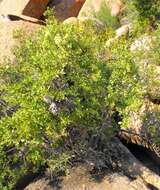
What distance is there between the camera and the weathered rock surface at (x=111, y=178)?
9.48 metres

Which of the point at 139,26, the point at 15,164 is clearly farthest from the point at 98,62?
the point at 139,26

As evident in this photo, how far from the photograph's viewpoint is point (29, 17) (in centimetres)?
2075

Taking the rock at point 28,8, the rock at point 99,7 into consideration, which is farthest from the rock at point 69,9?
the rock at point 99,7

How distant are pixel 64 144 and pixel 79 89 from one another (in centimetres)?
124

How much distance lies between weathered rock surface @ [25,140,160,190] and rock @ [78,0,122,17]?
1029 centimetres

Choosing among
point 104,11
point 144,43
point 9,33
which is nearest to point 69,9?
point 104,11

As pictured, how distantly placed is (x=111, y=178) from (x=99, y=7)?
1157 cm

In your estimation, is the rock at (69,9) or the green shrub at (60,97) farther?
the rock at (69,9)

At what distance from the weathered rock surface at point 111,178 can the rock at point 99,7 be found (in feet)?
33.7

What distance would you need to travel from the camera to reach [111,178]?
9602mm

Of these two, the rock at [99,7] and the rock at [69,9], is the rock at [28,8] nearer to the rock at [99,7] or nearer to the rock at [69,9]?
the rock at [69,9]

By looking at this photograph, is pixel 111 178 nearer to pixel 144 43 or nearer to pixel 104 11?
pixel 144 43

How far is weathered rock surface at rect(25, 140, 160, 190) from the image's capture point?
948 centimetres

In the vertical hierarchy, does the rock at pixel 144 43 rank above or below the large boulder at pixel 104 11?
below
